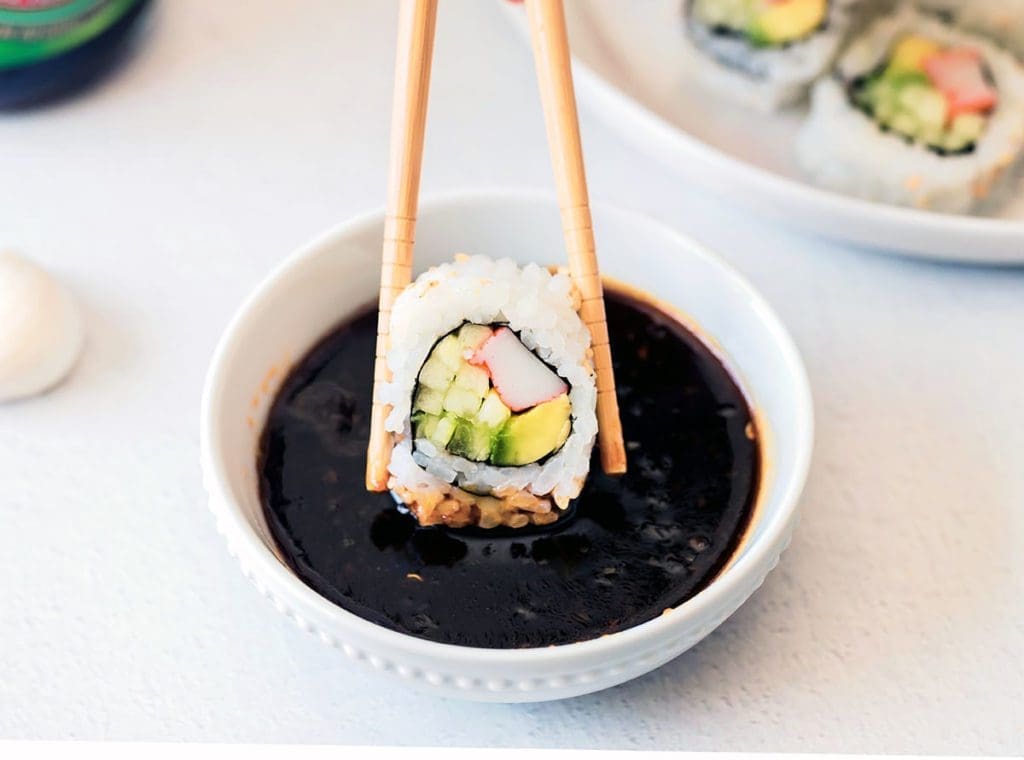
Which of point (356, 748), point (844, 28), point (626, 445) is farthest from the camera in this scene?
point (844, 28)

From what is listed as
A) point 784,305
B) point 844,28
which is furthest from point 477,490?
point 844,28

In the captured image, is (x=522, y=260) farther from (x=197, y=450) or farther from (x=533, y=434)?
(x=197, y=450)

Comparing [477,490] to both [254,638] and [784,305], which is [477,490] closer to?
[254,638]

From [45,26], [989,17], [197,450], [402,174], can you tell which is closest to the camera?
[402,174]

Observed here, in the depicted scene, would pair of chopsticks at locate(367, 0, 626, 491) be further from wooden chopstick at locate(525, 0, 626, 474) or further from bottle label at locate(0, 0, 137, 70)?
bottle label at locate(0, 0, 137, 70)

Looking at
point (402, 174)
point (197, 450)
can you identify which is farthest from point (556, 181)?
point (197, 450)
